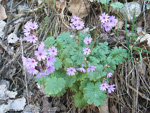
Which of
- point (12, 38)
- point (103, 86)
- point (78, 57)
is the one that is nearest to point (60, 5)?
point (12, 38)

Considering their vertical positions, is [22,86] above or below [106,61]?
below

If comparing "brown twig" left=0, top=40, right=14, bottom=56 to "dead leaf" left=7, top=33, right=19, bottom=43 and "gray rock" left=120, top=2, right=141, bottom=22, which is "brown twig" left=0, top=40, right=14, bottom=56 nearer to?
"dead leaf" left=7, top=33, right=19, bottom=43

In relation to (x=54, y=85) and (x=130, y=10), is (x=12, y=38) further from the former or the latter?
(x=130, y=10)

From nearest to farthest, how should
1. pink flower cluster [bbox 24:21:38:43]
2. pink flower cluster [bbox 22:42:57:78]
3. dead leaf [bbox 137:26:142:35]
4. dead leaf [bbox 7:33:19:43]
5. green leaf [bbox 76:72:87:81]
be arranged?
1. pink flower cluster [bbox 22:42:57:78]
2. pink flower cluster [bbox 24:21:38:43]
3. green leaf [bbox 76:72:87:81]
4. dead leaf [bbox 137:26:142:35]
5. dead leaf [bbox 7:33:19:43]

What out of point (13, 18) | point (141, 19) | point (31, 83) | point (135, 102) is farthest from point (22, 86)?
point (141, 19)

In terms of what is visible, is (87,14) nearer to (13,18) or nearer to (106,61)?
(106,61)

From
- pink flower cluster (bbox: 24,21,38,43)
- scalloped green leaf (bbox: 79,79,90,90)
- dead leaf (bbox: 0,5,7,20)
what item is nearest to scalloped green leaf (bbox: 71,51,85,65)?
scalloped green leaf (bbox: 79,79,90,90)

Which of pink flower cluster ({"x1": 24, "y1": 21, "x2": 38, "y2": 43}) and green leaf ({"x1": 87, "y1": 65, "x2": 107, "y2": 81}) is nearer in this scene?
pink flower cluster ({"x1": 24, "y1": 21, "x2": 38, "y2": 43})
